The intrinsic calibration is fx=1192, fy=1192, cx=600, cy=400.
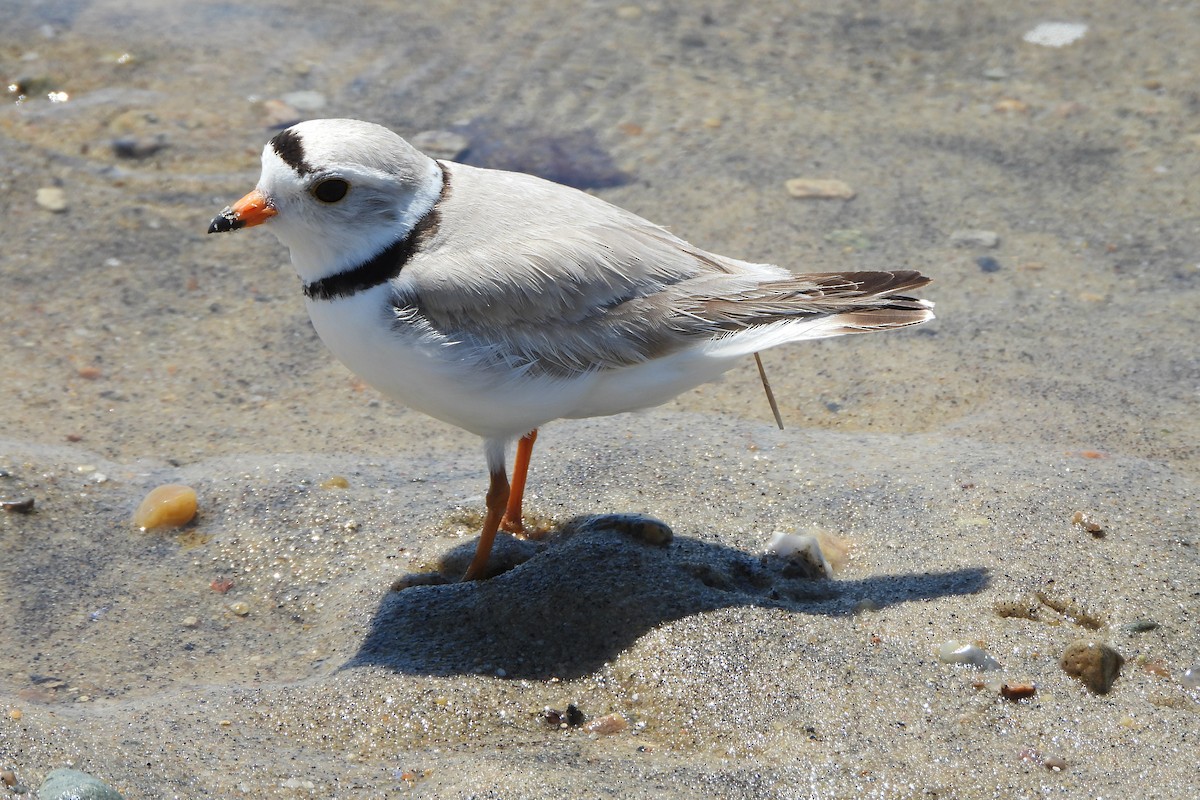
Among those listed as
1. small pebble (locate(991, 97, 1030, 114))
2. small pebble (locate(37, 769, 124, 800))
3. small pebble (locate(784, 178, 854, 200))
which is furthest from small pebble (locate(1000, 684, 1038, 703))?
small pebble (locate(991, 97, 1030, 114))

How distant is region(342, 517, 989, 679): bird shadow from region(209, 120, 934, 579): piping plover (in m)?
0.25

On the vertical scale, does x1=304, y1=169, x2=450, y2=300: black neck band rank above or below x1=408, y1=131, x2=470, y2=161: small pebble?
above

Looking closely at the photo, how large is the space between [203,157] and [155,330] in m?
1.64

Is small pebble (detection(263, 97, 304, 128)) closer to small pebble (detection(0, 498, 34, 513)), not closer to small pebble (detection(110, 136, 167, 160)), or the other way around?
small pebble (detection(110, 136, 167, 160))

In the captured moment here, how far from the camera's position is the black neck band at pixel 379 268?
12.3 ft

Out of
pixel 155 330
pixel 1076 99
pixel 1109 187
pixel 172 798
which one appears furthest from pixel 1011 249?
pixel 172 798

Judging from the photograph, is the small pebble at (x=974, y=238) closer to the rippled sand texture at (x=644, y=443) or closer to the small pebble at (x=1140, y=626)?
the rippled sand texture at (x=644, y=443)

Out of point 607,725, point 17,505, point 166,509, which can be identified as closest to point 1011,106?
point 607,725

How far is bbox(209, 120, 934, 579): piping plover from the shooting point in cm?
372

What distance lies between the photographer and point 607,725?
335 centimetres

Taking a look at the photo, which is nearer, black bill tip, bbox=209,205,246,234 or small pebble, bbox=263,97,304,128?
black bill tip, bbox=209,205,246,234

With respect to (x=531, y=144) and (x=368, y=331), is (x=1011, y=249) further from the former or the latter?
(x=368, y=331)

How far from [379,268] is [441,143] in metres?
3.53

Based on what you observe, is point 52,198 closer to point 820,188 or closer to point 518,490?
point 518,490
